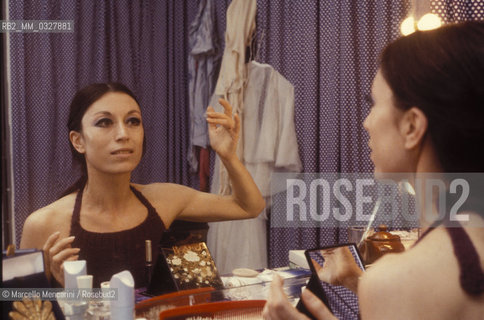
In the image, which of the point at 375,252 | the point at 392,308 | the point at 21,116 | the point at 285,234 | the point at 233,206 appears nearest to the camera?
the point at 392,308

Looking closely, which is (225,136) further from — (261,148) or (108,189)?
(261,148)

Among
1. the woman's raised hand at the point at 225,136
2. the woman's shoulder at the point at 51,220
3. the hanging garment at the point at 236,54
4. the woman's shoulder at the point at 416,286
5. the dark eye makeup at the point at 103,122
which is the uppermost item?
the hanging garment at the point at 236,54

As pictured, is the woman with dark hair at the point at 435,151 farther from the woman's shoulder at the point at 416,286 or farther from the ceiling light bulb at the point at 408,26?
the ceiling light bulb at the point at 408,26

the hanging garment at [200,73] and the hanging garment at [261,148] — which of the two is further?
the hanging garment at [200,73]

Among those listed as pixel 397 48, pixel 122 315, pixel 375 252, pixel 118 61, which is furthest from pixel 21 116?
pixel 397 48

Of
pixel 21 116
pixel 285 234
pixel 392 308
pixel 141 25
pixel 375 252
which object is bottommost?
pixel 285 234

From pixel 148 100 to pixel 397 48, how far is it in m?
1.53

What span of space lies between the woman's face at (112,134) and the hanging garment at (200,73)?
0.94 m

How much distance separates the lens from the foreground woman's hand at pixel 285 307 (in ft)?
2.02

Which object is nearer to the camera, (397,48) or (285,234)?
(397,48)

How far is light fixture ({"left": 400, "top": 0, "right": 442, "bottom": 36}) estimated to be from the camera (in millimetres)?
1633

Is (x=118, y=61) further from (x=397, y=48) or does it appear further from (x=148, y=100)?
(x=397, y=48)

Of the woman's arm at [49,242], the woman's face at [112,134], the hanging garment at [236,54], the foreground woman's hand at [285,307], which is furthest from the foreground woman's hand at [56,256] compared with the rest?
the hanging garment at [236,54]

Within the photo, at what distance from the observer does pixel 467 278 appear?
49 centimetres
